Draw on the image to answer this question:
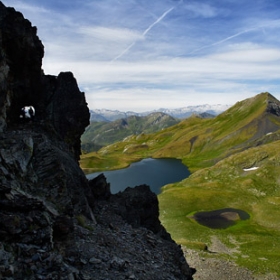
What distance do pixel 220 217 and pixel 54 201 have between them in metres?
75.6

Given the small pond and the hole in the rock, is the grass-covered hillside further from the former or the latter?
the hole in the rock

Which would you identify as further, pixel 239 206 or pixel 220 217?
pixel 239 206

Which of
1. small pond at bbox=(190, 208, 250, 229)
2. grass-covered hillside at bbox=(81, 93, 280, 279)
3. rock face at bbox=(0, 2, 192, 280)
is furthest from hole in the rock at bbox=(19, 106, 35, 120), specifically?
small pond at bbox=(190, 208, 250, 229)

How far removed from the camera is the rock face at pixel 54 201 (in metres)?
19.5

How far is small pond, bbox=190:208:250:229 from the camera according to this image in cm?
8569

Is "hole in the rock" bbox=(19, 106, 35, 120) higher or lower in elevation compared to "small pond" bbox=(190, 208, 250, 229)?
higher

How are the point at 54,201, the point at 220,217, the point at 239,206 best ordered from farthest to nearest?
the point at 239,206, the point at 220,217, the point at 54,201

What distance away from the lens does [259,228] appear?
8156cm

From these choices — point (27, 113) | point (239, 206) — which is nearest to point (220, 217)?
point (239, 206)

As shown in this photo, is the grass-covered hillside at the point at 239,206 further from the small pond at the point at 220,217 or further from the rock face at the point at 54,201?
the rock face at the point at 54,201

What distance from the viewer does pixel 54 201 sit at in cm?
2644

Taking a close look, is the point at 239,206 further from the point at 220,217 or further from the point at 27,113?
the point at 27,113

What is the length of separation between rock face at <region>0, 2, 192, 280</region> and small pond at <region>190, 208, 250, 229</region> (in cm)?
4817

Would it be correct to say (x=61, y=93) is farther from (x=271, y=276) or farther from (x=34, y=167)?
(x=271, y=276)
